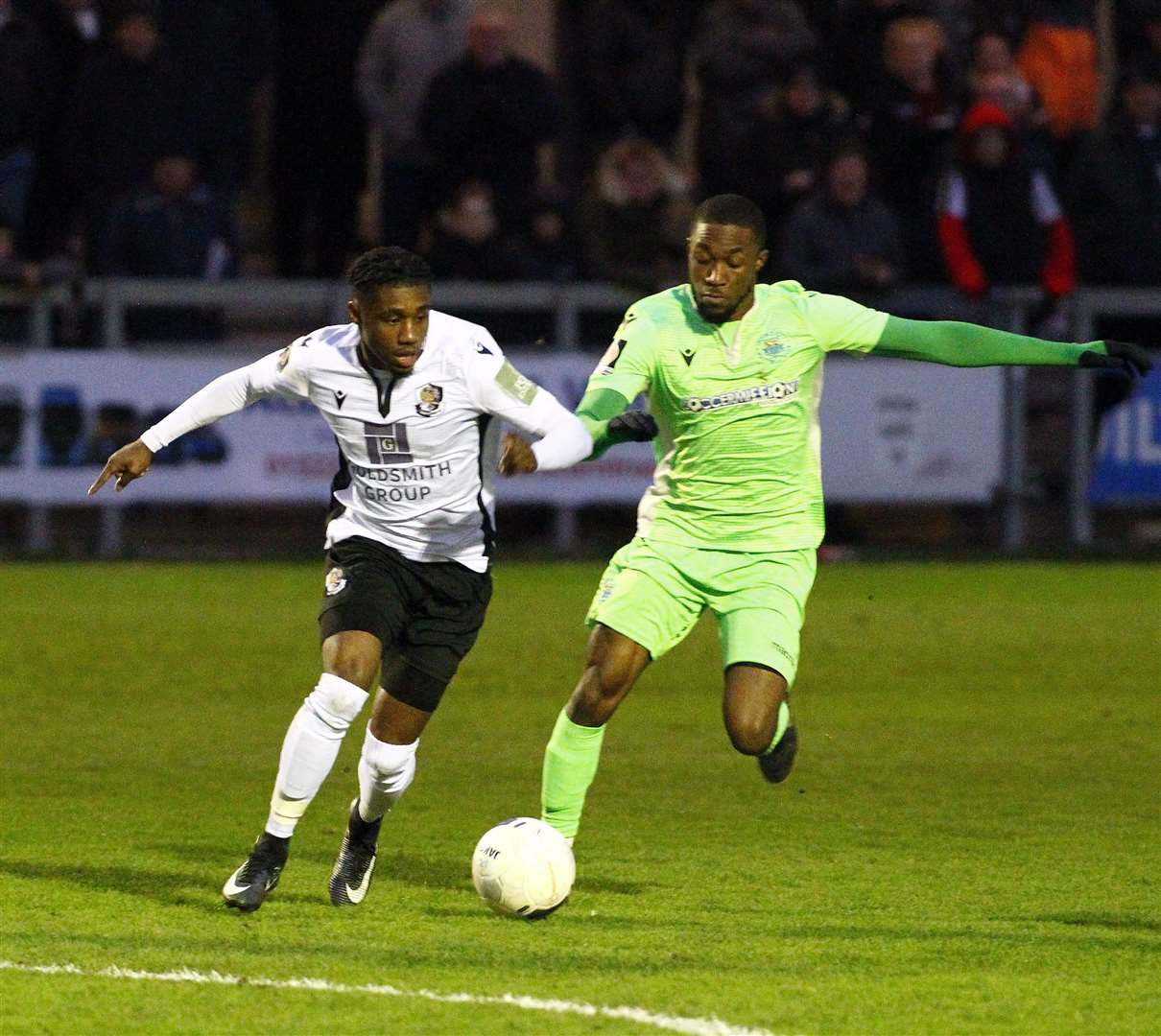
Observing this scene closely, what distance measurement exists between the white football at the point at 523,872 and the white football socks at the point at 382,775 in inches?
17.6

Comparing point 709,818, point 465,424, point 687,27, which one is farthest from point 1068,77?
point 465,424

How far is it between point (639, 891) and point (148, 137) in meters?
9.73

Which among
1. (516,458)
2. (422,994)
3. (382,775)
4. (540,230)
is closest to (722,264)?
(516,458)

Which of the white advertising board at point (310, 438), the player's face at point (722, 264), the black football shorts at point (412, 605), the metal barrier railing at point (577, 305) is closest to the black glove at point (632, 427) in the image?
the player's face at point (722, 264)

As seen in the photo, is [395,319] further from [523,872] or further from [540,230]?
[540,230]

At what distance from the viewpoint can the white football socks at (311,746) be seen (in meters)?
6.79

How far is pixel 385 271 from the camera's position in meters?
6.71

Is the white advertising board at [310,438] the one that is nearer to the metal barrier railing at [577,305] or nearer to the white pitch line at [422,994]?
the metal barrier railing at [577,305]

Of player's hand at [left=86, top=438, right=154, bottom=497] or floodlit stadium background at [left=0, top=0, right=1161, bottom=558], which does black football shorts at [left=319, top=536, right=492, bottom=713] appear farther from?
floodlit stadium background at [left=0, top=0, right=1161, bottom=558]

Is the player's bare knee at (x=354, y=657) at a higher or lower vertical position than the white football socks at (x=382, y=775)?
higher

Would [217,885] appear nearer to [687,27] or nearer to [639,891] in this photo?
[639,891]

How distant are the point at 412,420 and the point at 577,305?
9.36 metres

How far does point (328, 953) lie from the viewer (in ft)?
20.3

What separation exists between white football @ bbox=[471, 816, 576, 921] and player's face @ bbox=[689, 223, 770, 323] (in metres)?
1.65
